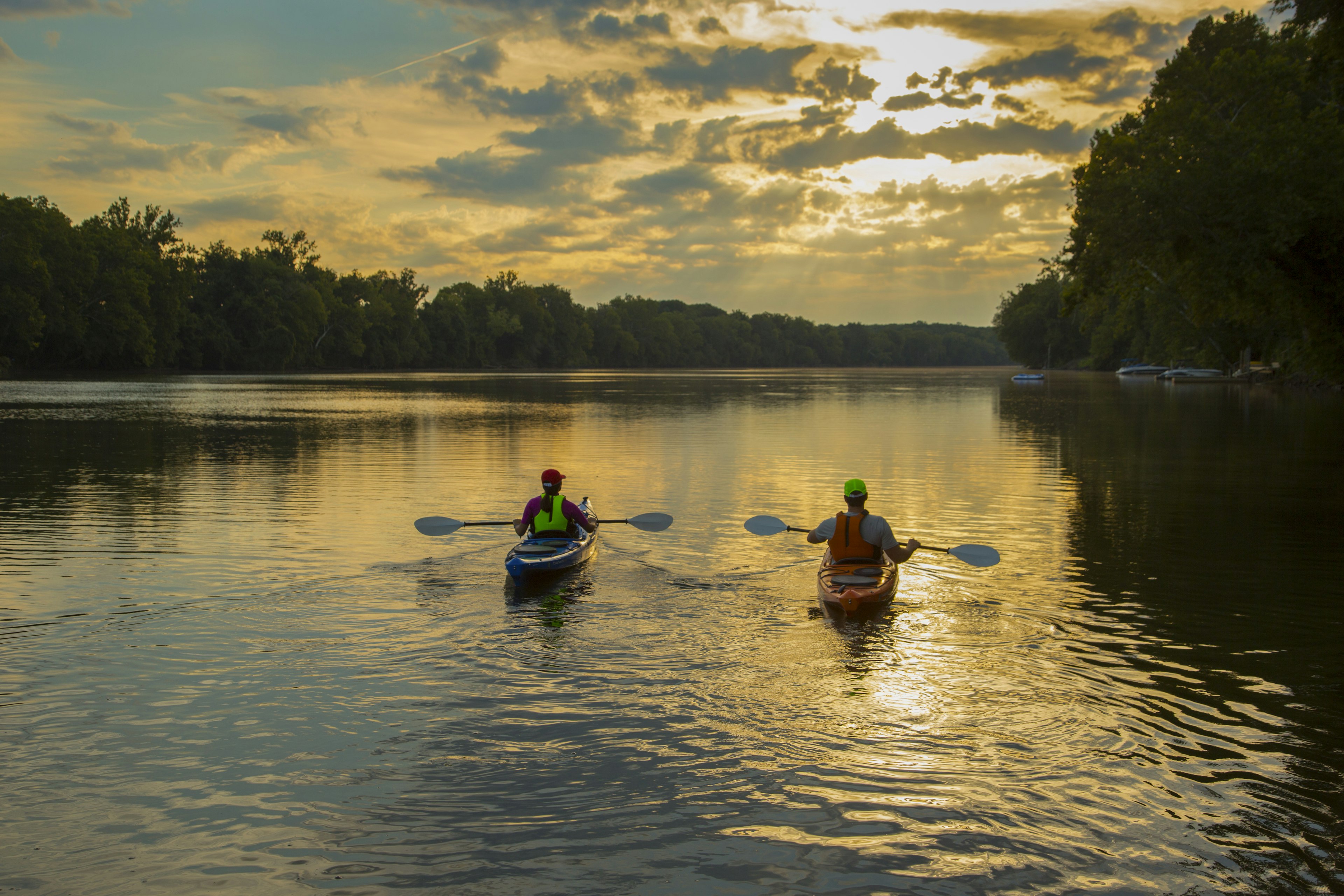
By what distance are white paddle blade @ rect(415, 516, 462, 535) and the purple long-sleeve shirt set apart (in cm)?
207

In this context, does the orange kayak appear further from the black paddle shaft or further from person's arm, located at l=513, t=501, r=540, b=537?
person's arm, located at l=513, t=501, r=540, b=537

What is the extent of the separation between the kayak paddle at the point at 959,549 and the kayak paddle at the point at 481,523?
1657 millimetres

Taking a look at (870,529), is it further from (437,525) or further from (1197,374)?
(1197,374)

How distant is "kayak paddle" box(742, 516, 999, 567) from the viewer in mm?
14117

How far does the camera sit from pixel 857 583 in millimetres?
12008

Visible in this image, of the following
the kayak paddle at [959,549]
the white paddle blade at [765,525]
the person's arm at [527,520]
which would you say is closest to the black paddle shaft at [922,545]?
the kayak paddle at [959,549]

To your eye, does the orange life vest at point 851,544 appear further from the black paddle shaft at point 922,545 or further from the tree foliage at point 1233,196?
the tree foliage at point 1233,196

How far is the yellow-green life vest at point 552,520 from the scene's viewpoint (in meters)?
14.2

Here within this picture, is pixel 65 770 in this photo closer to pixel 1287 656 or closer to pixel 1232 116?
pixel 1287 656

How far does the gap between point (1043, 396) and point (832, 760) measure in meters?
69.8

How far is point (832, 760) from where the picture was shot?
7504 millimetres

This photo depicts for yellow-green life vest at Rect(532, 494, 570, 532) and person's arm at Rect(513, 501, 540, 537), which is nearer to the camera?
yellow-green life vest at Rect(532, 494, 570, 532)

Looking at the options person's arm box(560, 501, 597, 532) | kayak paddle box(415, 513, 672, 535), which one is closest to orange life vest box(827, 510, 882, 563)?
person's arm box(560, 501, 597, 532)

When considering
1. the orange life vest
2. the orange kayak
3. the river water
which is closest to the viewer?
the river water
